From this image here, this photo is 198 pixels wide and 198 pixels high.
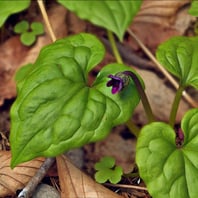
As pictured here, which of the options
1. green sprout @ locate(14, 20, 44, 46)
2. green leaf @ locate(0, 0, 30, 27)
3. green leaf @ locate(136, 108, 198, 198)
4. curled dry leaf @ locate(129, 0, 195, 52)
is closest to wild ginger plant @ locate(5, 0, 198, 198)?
green leaf @ locate(136, 108, 198, 198)

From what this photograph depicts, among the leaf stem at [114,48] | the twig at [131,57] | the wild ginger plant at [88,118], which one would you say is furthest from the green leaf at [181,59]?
the twig at [131,57]

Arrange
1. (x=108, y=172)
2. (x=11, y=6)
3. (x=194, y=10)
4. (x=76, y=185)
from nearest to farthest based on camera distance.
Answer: (x=76, y=185) → (x=108, y=172) → (x=194, y=10) → (x=11, y=6)

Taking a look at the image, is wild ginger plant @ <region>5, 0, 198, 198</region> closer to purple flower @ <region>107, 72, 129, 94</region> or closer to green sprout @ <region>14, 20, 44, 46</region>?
purple flower @ <region>107, 72, 129, 94</region>

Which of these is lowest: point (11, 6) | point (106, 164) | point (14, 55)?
point (106, 164)

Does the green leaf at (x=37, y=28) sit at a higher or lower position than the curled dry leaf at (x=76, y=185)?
higher

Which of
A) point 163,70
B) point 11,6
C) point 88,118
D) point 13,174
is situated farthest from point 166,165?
point 11,6

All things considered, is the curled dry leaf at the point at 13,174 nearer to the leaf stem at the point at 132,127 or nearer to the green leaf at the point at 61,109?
the green leaf at the point at 61,109

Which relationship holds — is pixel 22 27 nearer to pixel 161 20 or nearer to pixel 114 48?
pixel 114 48

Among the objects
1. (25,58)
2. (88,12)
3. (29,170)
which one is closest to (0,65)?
(25,58)
